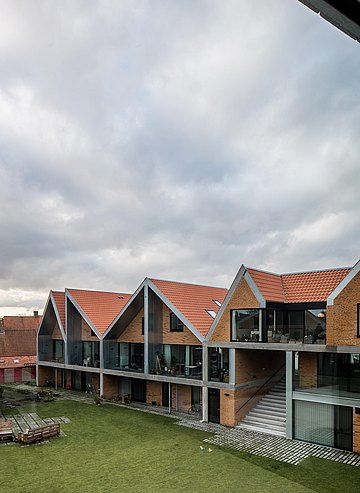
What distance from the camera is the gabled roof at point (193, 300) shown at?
14.8 meters

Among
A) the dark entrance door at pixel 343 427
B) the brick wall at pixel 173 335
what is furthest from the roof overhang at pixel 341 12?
the brick wall at pixel 173 335

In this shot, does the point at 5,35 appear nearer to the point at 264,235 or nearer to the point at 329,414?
the point at 264,235

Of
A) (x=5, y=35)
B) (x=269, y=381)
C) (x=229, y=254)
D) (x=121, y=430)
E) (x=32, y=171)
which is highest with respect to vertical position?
(x=5, y=35)

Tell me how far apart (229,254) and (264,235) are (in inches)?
84.8

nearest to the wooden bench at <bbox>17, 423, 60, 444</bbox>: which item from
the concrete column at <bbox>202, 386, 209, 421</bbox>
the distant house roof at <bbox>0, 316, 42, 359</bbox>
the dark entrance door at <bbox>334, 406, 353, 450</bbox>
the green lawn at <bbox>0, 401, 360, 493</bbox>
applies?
the green lawn at <bbox>0, 401, 360, 493</bbox>

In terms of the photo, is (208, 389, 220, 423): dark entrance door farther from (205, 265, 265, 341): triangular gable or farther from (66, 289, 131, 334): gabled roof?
(66, 289, 131, 334): gabled roof

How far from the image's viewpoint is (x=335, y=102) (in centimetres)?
235

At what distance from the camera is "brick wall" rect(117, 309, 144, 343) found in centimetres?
1695

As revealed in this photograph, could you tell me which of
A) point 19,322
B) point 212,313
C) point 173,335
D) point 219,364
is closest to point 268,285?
point 219,364

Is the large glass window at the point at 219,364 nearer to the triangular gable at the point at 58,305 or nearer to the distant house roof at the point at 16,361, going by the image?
the triangular gable at the point at 58,305

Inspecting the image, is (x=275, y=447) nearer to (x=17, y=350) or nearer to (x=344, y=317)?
(x=344, y=317)

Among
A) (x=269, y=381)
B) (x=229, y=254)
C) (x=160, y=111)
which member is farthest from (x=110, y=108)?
(x=269, y=381)

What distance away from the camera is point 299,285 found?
13617mm

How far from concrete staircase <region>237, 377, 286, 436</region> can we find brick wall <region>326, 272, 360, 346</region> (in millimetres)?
3185
